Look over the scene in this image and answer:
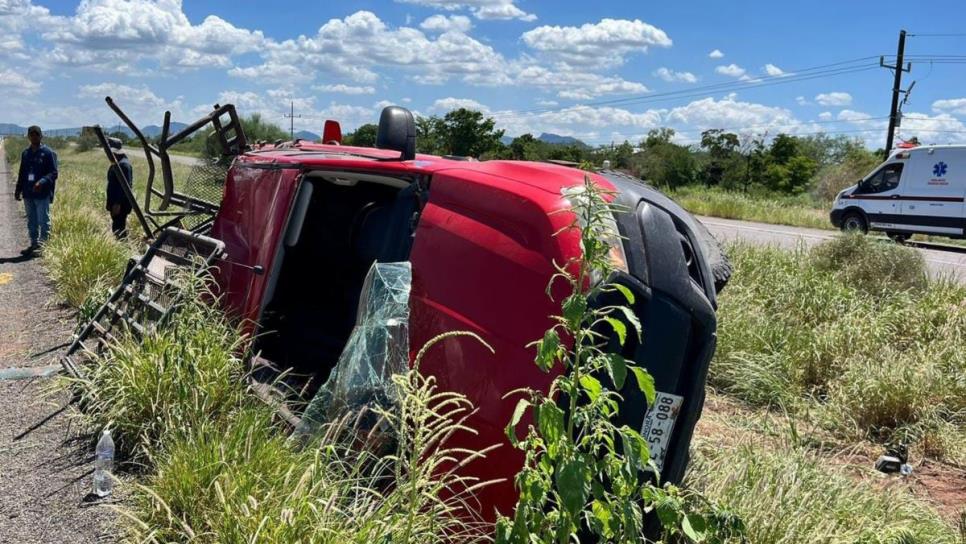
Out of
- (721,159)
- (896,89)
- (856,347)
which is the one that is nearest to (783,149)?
(721,159)

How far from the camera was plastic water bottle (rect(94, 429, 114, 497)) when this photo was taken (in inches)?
141

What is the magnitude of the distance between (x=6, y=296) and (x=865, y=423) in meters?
8.47

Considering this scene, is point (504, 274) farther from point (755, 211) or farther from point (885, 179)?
point (755, 211)

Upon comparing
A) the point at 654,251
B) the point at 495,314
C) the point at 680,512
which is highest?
the point at 654,251

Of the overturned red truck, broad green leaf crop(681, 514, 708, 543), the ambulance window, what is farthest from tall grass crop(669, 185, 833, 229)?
broad green leaf crop(681, 514, 708, 543)

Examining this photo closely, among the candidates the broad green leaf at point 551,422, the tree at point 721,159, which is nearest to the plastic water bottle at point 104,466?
the broad green leaf at point 551,422

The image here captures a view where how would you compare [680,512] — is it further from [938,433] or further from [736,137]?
[736,137]

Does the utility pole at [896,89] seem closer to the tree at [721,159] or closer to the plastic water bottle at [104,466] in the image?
the tree at [721,159]

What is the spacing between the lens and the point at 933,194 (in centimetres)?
1973

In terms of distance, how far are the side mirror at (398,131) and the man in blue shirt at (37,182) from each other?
867 cm

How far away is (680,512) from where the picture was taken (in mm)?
2242

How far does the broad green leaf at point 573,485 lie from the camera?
79.8 inches

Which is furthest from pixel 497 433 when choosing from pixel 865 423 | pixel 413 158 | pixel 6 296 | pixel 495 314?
pixel 6 296

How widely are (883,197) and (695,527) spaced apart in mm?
21135
